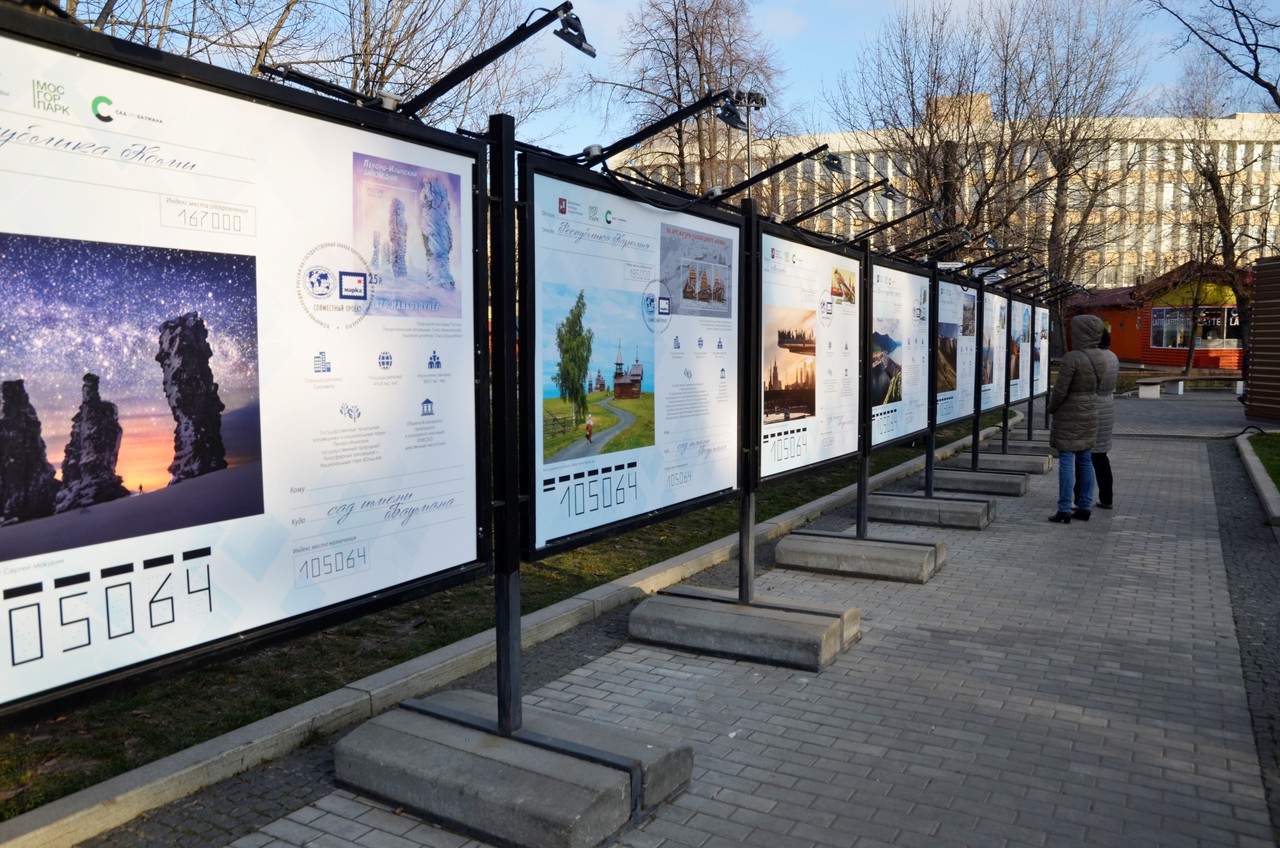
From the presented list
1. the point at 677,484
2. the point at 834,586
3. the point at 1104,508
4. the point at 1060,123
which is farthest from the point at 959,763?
the point at 1060,123

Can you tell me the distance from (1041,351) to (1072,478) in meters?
7.23

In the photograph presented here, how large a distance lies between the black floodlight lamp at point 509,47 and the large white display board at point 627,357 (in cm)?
53

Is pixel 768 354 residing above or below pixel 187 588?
above

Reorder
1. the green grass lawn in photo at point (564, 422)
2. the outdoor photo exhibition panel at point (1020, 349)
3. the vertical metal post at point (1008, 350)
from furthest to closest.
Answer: the outdoor photo exhibition panel at point (1020, 349)
the vertical metal post at point (1008, 350)
the green grass lawn in photo at point (564, 422)

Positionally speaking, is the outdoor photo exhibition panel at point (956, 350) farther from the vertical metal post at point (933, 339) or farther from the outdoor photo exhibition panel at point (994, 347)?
the outdoor photo exhibition panel at point (994, 347)

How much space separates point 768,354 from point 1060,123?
20.2 metres

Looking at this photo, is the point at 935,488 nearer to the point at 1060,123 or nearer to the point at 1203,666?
the point at 1203,666

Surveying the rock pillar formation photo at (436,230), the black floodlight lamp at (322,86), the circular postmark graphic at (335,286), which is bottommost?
the circular postmark graphic at (335,286)

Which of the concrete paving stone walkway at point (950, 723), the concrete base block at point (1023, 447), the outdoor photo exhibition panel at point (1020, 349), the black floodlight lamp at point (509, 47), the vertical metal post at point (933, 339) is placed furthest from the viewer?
the concrete base block at point (1023, 447)

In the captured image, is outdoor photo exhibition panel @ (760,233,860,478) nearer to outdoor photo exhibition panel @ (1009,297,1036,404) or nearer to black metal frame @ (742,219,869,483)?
black metal frame @ (742,219,869,483)

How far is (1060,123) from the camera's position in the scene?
2327 cm

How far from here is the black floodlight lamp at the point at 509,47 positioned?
10.9ft

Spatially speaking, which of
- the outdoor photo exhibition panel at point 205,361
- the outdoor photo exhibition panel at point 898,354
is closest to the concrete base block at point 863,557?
the outdoor photo exhibition panel at point 898,354

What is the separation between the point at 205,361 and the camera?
2820 millimetres
